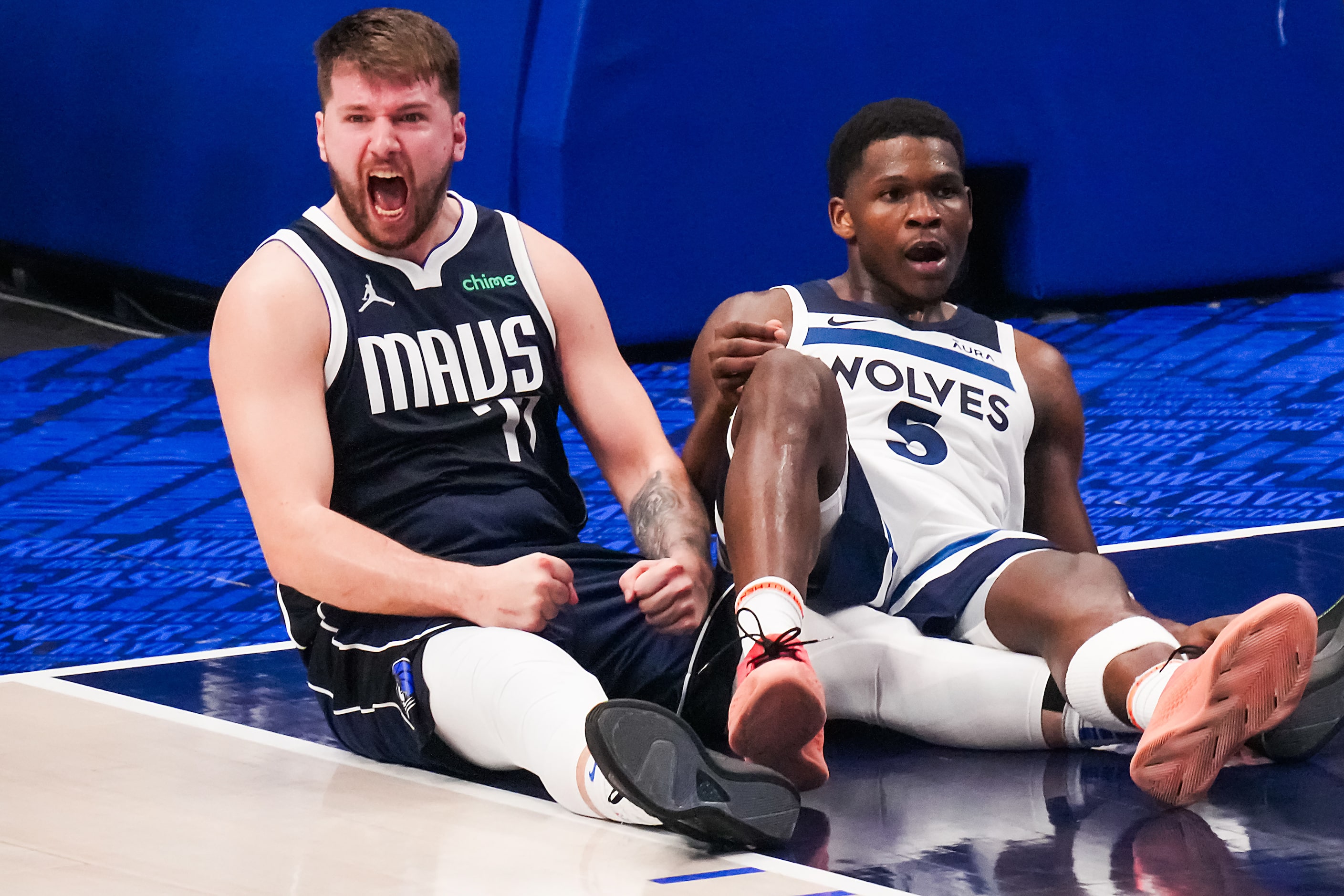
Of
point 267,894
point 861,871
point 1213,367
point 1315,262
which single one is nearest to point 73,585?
point 267,894

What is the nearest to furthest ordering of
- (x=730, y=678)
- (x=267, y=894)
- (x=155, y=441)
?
1. (x=267, y=894)
2. (x=730, y=678)
3. (x=155, y=441)

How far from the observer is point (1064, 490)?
10.4 feet

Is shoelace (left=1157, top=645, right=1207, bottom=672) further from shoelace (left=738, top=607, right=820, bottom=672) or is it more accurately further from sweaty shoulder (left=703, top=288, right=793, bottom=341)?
sweaty shoulder (left=703, top=288, right=793, bottom=341)

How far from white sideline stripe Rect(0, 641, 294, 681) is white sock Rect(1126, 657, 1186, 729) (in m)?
1.71

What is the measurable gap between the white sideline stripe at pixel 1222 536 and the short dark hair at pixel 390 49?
200 cm

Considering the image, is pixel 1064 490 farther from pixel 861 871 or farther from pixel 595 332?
pixel 861 871

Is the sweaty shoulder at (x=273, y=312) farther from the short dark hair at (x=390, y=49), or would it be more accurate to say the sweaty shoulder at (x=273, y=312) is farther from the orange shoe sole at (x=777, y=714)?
the orange shoe sole at (x=777, y=714)

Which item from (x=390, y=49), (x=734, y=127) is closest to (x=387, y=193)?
(x=390, y=49)

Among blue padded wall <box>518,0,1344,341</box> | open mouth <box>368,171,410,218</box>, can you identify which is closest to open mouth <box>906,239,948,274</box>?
open mouth <box>368,171,410,218</box>

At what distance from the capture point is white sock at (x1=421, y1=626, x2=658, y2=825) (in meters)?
2.39

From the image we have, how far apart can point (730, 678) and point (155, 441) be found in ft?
10.6

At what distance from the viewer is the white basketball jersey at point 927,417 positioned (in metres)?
2.96

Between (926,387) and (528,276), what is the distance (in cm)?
70

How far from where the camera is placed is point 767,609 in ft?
8.29
